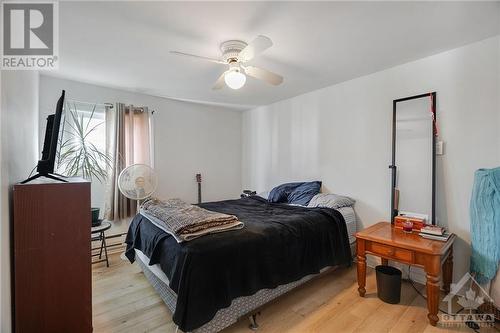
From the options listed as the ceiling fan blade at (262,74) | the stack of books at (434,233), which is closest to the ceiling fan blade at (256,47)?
the ceiling fan blade at (262,74)

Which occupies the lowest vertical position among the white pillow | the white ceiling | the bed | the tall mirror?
the bed

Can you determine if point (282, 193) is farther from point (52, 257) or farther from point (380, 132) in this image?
point (52, 257)

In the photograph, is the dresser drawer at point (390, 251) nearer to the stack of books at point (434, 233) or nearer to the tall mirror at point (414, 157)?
the stack of books at point (434, 233)

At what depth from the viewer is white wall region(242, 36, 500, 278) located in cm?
204

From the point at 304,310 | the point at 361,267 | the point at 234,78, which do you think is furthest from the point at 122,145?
the point at 361,267

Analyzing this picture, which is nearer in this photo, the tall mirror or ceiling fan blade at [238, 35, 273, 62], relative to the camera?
ceiling fan blade at [238, 35, 273, 62]

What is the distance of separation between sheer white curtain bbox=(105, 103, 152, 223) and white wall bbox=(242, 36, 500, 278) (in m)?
2.03

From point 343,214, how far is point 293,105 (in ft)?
6.20

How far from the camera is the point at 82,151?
2900 mm

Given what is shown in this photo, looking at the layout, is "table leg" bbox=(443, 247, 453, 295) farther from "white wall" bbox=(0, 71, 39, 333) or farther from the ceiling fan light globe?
"white wall" bbox=(0, 71, 39, 333)

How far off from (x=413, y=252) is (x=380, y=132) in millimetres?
1399

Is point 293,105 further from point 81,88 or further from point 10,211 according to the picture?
point 10,211

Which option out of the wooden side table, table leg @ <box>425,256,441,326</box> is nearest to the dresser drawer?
the wooden side table

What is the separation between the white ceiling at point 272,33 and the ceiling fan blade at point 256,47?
0.17 metres
